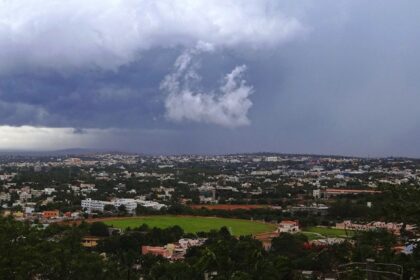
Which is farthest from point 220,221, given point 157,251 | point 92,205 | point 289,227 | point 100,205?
point 157,251

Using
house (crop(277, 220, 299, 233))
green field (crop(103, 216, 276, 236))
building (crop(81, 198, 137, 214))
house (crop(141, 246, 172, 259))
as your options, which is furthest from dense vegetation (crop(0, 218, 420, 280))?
building (crop(81, 198, 137, 214))

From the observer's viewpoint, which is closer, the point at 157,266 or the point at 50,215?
the point at 157,266

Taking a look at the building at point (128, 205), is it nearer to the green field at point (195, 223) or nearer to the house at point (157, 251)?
the green field at point (195, 223)

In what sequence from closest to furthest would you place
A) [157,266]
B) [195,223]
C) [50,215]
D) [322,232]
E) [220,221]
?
1. [157,266]
2. [322,232]
3. [195,223]
4. [50,215]
5. [220,221]

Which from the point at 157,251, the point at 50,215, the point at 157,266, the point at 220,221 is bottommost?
the point at 220,221

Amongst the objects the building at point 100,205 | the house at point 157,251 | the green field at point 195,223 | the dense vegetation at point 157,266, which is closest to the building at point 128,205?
the building at point 100,205

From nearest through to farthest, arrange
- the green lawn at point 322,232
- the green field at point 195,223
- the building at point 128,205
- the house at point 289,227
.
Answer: the green lawn at point 322,232 → the house at point 289,227 → the green field at point 195,223 → the building at point 128,205

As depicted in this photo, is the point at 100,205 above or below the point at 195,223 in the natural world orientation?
above

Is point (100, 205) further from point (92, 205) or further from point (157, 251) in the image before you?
point (157, 251)

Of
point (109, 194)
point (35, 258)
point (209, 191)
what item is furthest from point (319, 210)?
point (35, 258)

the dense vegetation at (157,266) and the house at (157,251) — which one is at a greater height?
the dense vegetation at (157,266)
